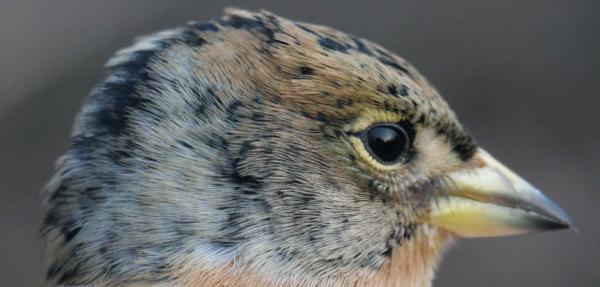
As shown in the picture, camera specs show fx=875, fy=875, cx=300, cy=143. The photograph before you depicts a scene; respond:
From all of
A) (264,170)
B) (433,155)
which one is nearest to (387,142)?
(433,155)

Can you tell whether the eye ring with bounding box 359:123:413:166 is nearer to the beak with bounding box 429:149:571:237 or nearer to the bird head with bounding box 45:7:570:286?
the bird head with bounding box 45:7:570:286

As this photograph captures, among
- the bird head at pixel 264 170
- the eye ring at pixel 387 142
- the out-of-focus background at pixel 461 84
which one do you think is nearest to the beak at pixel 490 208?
the bird head at pixel 264 170

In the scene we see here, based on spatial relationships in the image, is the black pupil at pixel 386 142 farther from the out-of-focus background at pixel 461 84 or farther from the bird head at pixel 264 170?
the out-of-focus background at pixel 461 84

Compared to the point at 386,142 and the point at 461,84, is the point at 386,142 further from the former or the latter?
the point at 461,84

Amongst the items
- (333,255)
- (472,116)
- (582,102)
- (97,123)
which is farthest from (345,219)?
(582,102)

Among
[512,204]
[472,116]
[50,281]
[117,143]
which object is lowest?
[50,281]

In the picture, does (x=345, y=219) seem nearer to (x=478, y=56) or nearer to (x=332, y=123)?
(x=332, y=123)
